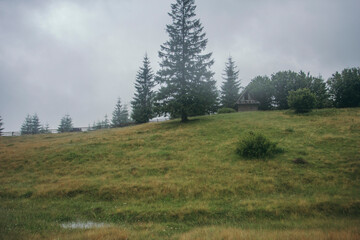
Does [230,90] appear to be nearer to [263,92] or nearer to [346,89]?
[263,92]

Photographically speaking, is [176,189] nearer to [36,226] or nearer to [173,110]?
[36,226]

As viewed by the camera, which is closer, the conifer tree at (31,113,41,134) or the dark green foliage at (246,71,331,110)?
the dark green foliage at (246,71,331,110)

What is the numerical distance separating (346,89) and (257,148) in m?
37.2

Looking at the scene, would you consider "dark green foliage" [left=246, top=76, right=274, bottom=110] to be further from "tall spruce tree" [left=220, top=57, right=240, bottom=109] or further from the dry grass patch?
the dry grass patch

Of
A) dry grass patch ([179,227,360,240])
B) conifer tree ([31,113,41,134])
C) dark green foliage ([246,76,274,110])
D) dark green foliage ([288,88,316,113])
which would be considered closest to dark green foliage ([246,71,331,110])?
dark green foliage ([246,76,274,110])

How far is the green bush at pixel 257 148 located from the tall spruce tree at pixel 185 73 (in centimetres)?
1245

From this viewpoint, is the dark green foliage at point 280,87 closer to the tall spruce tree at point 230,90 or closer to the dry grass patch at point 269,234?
the tall spruce tree at point 230,90

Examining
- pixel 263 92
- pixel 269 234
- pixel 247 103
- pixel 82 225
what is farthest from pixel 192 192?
pixel 263 92

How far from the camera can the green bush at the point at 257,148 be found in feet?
42.2

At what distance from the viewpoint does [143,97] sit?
47.4 meters

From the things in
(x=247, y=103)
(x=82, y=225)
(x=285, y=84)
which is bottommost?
(x=82, y=225)

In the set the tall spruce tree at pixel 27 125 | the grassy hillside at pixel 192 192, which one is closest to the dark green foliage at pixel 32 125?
the tall spruce tree at pixel 27 125

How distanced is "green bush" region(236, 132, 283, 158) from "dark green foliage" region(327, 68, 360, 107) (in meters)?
36.0

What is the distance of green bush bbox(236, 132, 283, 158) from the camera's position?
1288 centimetres
